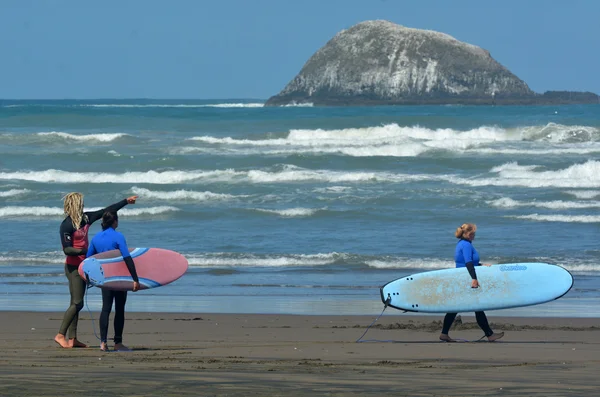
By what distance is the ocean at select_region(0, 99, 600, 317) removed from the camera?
1151cm

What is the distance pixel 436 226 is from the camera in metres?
16.6

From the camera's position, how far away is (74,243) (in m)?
7.29

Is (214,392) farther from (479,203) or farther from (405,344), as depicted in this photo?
(479,203)

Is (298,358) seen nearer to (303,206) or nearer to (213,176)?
(303,206)

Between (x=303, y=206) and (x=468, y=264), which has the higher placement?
(x=468, y=264)

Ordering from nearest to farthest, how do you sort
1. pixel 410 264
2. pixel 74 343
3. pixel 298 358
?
pixel 298 358, pixel 74 343, pixel 410 264

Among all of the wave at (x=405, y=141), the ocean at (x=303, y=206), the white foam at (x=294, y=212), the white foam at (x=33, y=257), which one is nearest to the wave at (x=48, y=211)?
the ocean at (x=303, y=206)

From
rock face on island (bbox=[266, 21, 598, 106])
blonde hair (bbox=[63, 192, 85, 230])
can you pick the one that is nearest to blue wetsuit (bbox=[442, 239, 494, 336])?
blonde hair (bbox=[63, 192, 85, 230])

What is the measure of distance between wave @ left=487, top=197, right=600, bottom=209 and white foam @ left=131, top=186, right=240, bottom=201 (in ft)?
18.8

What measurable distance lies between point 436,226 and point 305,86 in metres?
99.4

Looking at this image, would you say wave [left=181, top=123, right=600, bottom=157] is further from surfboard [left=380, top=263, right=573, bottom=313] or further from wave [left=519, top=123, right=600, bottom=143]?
surfboard [left=380, top=263, right=573, bottom=313]

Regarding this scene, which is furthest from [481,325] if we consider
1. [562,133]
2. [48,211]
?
[562,133]

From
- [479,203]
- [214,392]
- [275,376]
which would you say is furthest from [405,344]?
[479,203]

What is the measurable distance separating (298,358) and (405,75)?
107877mm
